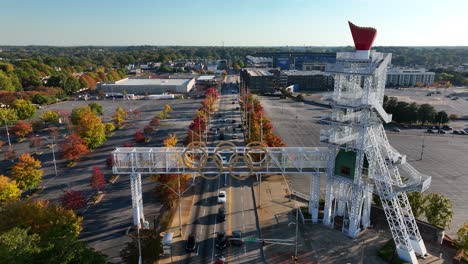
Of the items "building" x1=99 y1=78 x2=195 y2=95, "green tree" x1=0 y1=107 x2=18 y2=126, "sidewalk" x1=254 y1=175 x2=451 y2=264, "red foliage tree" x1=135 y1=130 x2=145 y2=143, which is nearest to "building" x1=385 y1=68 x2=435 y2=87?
"building" x1=99 y1=78 x2=195 y2=95

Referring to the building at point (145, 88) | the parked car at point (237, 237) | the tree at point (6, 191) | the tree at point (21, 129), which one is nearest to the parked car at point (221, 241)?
the parked car at point (237, 237)

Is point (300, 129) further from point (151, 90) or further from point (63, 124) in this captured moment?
point (151, 90)

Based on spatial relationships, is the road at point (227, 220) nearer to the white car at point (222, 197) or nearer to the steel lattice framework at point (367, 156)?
the white car at point (222, 197)

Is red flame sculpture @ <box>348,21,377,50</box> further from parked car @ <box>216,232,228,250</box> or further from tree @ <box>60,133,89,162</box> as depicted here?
tree @ <box>60,133,89,162</box>

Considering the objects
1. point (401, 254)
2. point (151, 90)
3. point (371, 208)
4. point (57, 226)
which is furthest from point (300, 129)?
point (151, 90)

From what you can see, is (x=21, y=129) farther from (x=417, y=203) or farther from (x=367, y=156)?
(x=417, y=203)
